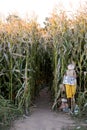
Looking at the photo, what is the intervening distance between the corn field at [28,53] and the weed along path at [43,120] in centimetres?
28

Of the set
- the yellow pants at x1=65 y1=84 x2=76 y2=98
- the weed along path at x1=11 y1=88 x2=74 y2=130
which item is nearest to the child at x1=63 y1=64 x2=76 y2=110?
→ the yellow pants at x1=65 y1=84 x2=76 y2=98

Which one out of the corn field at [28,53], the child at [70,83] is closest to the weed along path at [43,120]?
the corn field at [28,53]

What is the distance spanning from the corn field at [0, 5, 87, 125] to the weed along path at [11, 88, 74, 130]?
0.93 ft

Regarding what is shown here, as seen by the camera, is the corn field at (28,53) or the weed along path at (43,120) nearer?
the weed along path at (43,120)

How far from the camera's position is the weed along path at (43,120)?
6.13 metres

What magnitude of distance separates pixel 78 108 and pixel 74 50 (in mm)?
1250

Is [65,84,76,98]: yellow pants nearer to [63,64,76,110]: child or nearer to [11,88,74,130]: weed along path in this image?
[63,64,76,110]: child

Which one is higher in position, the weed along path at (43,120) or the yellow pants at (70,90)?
the yellow pants at (70,90)

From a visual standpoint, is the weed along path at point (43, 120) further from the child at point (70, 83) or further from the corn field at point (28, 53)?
the child at point (70, 83)

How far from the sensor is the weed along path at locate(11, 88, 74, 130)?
6.13 m

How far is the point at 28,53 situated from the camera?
6.92 meters

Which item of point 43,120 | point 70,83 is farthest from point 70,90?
point 43,120

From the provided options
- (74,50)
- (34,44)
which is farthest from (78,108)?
(34,44)

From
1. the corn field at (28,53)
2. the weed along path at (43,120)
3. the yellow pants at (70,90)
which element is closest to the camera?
the weed along path at (43,120)
